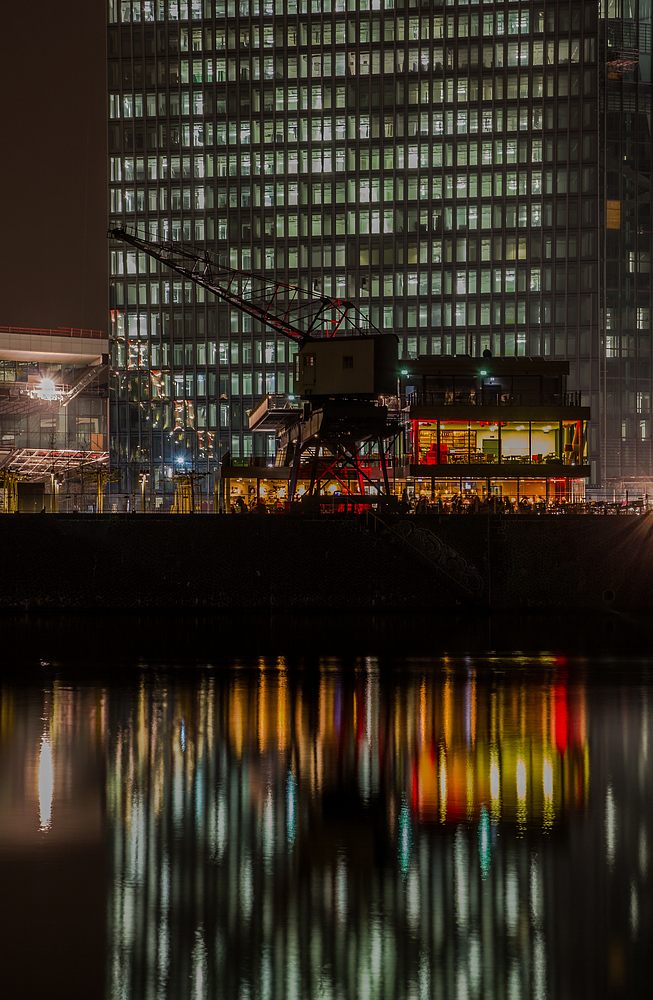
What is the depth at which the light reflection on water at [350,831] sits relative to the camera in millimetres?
12992

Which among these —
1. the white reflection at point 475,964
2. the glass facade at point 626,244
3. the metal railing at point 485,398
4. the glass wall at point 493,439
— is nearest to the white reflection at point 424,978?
the white reflection at point 475,964

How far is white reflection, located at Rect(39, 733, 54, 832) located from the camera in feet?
62.0

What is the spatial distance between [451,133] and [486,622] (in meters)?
97.7

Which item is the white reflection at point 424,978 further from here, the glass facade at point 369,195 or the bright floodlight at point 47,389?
the glass facade at point 369,195

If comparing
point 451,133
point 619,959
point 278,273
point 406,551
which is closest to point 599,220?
point 451,133

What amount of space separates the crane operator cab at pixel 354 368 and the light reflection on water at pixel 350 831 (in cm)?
3659

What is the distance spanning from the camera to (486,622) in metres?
51.9

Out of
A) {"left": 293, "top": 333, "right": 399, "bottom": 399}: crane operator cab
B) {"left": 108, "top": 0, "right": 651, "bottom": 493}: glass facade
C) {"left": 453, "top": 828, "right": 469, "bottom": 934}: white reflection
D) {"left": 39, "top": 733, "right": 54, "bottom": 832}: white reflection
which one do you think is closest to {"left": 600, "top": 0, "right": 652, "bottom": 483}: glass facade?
{"left": 108, "top": 0, "right": 651, "bottom": 493}: glass facade

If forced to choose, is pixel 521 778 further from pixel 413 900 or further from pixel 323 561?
pixel 323 561

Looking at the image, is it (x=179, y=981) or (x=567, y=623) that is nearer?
(x=179, y=981)

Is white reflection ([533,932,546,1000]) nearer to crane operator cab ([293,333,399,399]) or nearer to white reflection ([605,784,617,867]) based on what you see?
white reflection ([605,784,617,867])

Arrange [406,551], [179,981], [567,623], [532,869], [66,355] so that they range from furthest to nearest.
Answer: [66,355]
[406,551]
[567,623]
[532,869]
[179,981]

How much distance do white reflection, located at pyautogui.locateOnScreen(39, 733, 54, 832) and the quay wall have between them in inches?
1253

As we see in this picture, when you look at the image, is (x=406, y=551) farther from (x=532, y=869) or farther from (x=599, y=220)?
(x=599, y=220)
